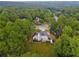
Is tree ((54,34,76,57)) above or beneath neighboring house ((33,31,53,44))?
beneath

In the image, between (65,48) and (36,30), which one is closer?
(65,48)

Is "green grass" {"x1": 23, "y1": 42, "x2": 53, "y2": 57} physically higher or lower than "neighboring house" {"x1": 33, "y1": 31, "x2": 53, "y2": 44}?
lower

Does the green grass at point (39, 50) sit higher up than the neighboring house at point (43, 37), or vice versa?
the neighboring house at point (43, 37)

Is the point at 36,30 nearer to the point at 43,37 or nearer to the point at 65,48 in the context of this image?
the point at 43,37

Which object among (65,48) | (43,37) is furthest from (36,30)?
(65,48)
